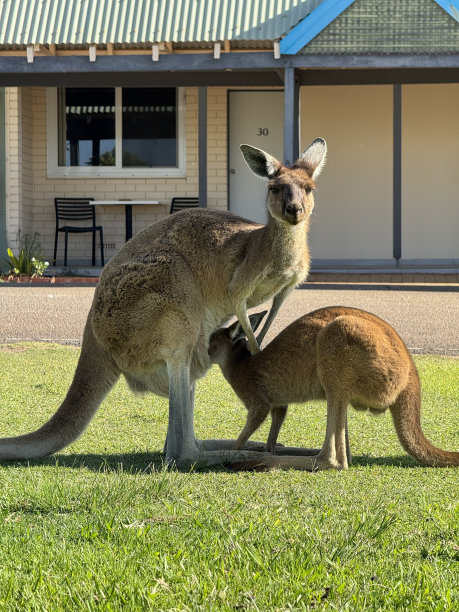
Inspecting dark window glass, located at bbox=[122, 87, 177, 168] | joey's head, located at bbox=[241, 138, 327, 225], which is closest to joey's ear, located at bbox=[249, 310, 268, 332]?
joey's head, located at bbox=[241, 138, 327, 225]

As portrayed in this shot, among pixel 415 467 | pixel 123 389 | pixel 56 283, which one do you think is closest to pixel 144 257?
pixel 415 467

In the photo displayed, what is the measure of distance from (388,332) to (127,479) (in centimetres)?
146

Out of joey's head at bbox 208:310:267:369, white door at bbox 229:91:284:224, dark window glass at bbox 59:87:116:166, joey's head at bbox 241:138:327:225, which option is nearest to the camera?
joey's head at bbox 241:138:327:225

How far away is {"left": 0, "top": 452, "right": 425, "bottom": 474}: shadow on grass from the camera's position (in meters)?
4.66

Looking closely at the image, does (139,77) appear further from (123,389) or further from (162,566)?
(162,566)

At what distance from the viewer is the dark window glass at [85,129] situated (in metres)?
19.7

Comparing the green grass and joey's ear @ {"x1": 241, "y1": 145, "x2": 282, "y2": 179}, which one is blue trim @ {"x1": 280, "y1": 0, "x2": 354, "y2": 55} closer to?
the green grass

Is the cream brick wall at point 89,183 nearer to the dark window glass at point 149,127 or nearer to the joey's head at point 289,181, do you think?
the dark window glass at point 149,127

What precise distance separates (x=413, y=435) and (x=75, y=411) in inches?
65.3

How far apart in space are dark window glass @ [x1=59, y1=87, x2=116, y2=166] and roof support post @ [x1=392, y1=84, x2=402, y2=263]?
18.9 feet

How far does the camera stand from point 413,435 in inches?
179

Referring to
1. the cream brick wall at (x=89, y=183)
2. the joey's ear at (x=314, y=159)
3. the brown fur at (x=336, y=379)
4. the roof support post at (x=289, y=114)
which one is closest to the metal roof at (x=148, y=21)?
the roof support post at (x=289, y=114)

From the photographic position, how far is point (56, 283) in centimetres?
1580

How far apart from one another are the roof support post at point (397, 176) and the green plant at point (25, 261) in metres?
6.76
